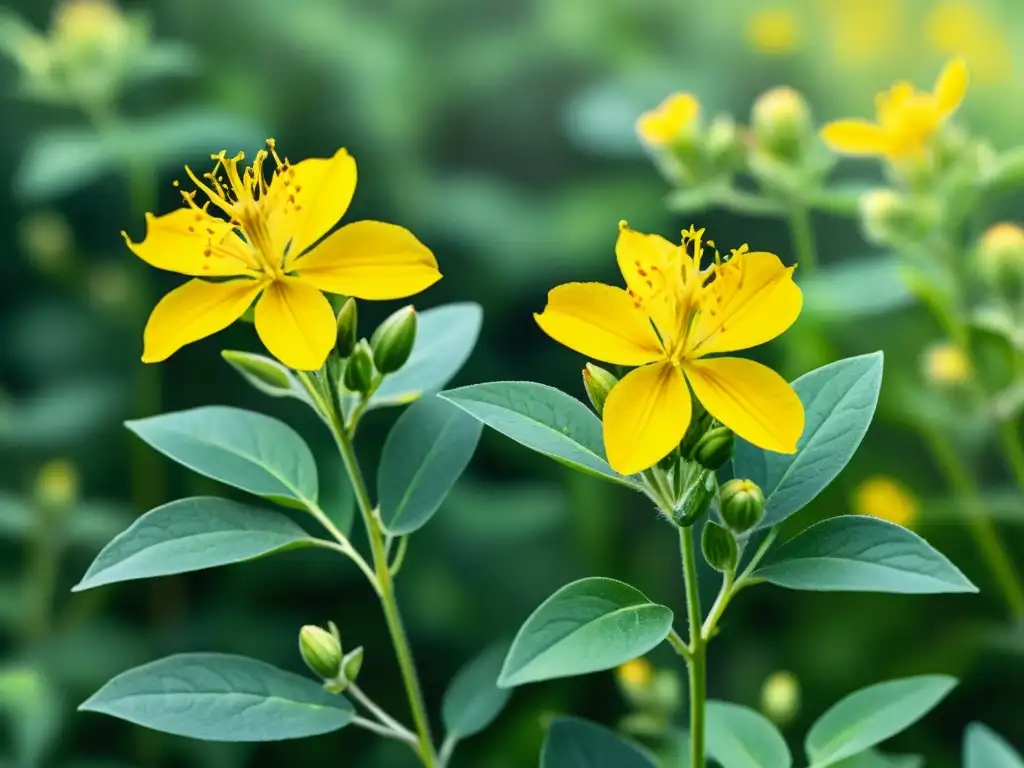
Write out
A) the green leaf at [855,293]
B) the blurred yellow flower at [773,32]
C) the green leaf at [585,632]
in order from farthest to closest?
the blurred yellow flower at [773,32]
the green leaf at [855,293]
the green leaf at [585,632]

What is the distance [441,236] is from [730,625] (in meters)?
0.56

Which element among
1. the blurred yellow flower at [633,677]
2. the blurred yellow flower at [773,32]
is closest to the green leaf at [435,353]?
the blurred yellow flower at [633,677]

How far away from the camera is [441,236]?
1.33 meters

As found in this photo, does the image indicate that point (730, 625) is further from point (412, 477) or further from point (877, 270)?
point (412, 477)

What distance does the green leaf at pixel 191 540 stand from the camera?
1.50 ft

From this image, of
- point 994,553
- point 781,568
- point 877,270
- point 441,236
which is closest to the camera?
point 781,568

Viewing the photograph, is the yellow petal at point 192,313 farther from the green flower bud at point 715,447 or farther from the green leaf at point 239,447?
the green flower bud at point 715,447

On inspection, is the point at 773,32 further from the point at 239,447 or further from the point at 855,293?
the point at 239,447

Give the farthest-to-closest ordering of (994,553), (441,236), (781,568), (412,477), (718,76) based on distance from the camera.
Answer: (718,76) → (441,236) → (994,553) → (412,477) → (781,568)

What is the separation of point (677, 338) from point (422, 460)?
0.51 feet

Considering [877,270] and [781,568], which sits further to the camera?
[877,270]

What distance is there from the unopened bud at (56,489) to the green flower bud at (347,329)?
67 cm

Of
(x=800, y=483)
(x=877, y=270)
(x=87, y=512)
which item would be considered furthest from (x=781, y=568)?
(x=87, y=512)

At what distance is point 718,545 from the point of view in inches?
17.8
